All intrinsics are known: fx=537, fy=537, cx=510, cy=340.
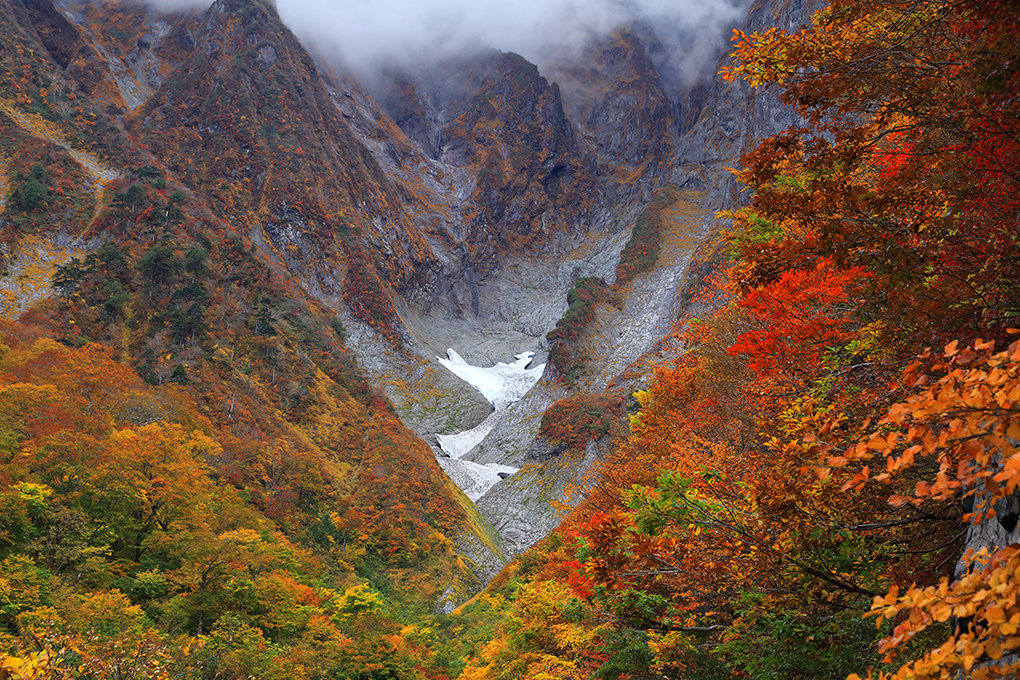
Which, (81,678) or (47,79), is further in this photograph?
(47,79)

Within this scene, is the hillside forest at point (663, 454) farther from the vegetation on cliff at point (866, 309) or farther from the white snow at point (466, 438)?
the white snow at point (466, 438)

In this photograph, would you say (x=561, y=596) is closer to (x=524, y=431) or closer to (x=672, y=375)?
(x=672, y=375)

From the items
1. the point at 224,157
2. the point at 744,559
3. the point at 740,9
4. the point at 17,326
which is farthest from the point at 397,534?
the point at 740,9

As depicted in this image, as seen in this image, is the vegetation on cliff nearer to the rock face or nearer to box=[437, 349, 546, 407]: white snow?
the rock face

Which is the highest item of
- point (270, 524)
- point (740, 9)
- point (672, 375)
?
point (740, 9)

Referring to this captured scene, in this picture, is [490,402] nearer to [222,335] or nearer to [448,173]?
[222,335]

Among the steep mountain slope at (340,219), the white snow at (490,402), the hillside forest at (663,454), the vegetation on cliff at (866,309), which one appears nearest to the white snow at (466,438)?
the white snow at (490,402)

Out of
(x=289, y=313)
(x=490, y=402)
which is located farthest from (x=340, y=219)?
(x=289, y=313)

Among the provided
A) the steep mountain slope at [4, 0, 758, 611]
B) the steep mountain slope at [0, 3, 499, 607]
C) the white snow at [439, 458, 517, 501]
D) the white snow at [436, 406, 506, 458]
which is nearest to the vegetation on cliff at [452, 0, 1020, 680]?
the steep mountain slope at [0, 3, 499, 607]
